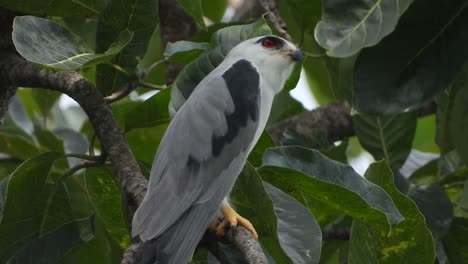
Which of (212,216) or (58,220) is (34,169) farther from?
(212,216)

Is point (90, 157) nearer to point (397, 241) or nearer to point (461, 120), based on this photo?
point (397, 241)

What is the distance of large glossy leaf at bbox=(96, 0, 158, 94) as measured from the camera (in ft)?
12.3

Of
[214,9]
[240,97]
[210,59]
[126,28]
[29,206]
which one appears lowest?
[214,9]

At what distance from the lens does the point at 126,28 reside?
12.3ft

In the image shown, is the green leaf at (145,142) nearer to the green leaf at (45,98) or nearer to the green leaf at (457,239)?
the green leaf at (45,98)

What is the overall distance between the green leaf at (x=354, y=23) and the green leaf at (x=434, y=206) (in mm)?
1026

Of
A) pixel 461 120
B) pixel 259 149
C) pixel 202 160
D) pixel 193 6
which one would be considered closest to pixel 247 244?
pixel 202 160

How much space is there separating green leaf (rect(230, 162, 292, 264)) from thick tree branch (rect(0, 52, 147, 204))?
35 centimetres

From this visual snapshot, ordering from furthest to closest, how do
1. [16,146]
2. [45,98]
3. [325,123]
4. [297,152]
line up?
1. [45,98]
2. [325,123]
3. [16,146]
4. [297,152]

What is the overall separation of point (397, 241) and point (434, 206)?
59 cm

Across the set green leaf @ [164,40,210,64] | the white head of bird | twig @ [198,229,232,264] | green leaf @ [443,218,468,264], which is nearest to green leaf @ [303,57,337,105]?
the white head of bird

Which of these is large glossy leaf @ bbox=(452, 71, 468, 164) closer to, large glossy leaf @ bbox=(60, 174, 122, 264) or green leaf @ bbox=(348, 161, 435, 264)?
green leaf @ bbox=(348, 161, 435, 264)

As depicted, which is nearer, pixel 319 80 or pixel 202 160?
pixel 202 160

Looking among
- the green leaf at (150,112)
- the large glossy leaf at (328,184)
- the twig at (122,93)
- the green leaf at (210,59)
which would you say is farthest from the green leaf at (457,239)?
the twig at (122,93)
